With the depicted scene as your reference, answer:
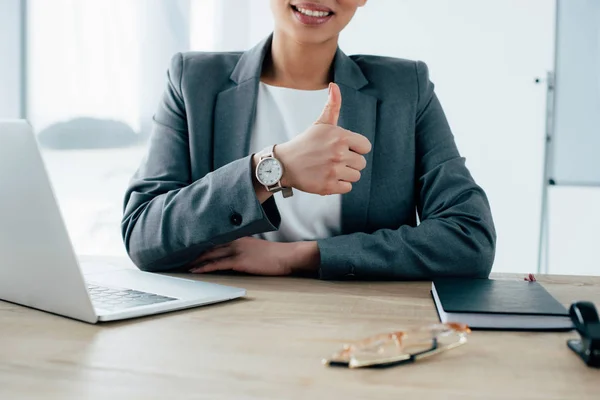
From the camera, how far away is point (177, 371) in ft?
2.19

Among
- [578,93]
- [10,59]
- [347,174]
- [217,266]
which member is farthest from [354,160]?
[10,59]

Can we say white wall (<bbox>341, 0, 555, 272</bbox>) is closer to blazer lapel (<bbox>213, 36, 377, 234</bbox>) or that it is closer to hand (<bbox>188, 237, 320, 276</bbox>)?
blazer lapel (<bbox>213, 36, 377, 234</bbox>)

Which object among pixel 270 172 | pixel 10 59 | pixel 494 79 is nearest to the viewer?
pixel 270 172

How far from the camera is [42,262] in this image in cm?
85

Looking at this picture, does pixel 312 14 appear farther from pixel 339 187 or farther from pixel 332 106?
pixel 339 187

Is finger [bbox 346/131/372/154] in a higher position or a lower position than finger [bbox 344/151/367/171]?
higher

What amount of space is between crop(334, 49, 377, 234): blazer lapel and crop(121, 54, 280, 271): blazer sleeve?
32 centimetres

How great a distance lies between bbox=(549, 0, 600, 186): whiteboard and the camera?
2.94 m

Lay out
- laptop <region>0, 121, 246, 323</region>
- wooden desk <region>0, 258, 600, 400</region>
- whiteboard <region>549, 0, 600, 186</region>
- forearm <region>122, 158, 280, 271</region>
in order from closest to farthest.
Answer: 1. wooden desk <region>0, 258, 600, 400</region>
2. laptop <region>0, 121, 246, 323</region>
3. forearm <region>122, 158, 280, 271</region>
4. whiteboard <region>549, 0, 600, 186</region>

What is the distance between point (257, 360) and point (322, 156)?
22.9 inches

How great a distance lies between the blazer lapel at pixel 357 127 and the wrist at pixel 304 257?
268 millimetres

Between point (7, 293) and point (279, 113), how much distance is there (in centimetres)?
83

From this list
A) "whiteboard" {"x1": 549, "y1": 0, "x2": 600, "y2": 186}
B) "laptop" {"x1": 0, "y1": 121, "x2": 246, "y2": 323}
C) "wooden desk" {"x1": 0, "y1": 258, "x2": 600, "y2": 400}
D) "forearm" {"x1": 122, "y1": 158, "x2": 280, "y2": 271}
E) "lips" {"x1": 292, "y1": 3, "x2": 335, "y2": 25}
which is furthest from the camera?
"whiteboard" {"x1": 549, "y1": 0, "x2": 600, "y2": 186}

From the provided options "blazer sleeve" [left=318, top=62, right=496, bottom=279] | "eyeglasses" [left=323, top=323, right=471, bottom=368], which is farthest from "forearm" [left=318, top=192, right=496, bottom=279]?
"eyeglasses" [left=323, top=323, right=471, bottom=368]
